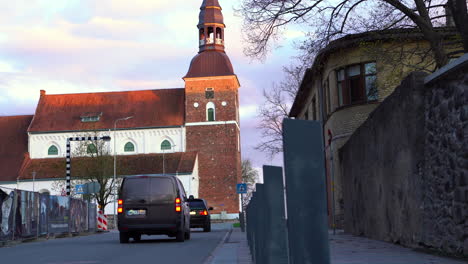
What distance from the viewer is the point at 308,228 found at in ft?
9.53

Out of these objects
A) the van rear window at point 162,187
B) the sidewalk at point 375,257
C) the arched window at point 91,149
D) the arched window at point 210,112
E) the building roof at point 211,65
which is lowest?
the sidewalk at point 375,257

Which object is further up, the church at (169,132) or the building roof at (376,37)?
the church at (169,132)

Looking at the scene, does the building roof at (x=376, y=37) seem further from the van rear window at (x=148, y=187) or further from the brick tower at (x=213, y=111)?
the brick tower at (x=213, y=111)

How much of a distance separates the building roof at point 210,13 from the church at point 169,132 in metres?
0.12

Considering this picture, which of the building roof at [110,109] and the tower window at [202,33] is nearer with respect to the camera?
the tower window at [202,33]

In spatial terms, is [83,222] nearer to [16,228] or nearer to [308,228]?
[16,228]

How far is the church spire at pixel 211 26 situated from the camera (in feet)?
266

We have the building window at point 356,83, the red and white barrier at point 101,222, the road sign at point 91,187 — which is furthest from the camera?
the road sign at point 91,187

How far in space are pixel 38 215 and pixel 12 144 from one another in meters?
66.4

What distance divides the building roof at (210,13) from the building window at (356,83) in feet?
176

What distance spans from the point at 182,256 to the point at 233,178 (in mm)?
66940

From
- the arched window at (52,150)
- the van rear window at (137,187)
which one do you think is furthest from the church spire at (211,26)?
the van rear window at (137,187)

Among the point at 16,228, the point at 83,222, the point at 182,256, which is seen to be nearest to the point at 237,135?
the point at 83,222

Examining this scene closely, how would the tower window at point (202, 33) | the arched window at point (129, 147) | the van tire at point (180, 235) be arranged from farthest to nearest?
the arched window at point (129, 147) < the tower window at point (202, 33) < the van tire at point (180, 235)
